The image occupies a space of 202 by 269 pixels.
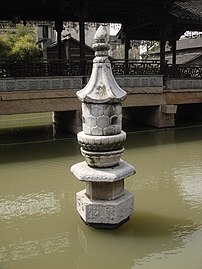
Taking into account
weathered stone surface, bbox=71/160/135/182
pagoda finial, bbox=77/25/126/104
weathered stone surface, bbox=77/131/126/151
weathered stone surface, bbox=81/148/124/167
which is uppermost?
pagoda finial, bbox=77/25/126/104

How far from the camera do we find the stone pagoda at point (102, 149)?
479 cm

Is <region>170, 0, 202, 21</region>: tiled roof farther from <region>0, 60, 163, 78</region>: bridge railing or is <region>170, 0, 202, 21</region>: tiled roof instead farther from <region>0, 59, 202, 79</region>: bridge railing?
<region>0, 60, 163, 78</region>: bridge railing

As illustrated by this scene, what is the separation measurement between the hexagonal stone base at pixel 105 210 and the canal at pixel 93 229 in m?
0.15

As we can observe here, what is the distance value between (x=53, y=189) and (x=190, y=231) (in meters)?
3.02

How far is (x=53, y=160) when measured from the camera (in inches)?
362

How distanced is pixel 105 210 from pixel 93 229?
364 millimetres

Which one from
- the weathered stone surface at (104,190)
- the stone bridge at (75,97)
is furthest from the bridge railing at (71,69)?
the weathered stone surface at (104,190)

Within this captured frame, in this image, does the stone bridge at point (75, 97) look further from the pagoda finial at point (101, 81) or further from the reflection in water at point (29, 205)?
the pagoda finial at point (101, 81)

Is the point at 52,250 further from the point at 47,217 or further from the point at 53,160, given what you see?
the point at 53,160

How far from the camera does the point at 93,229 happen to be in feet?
16.3

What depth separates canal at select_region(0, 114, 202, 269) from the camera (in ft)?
14.1

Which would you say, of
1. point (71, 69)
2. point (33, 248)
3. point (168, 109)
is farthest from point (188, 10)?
point (33, 248)

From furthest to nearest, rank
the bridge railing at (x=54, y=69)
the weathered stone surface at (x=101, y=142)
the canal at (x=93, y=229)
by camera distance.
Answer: the bridge railing at (x=54, y=69), the weathered stone surface at (x=101, y=142), the canal at (x=93, y=229)

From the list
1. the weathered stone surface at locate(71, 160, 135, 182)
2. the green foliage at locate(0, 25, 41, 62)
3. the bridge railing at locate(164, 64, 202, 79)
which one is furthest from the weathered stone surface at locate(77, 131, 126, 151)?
the green foliage at locate(0, 25, 41, 62)
